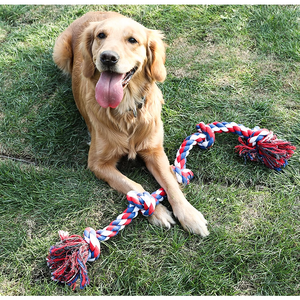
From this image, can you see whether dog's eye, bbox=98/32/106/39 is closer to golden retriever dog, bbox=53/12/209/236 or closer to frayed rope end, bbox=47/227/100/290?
golden retriever dog, bbox=53/12/209/236

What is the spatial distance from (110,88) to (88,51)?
21.5 inches

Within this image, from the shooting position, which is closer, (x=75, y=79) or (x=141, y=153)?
(x=141, y=153)

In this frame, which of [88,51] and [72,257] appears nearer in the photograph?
[72,257]

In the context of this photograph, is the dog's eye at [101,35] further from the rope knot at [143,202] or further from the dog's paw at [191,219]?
the dog's paw at [191,219]

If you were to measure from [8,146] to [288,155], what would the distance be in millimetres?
2821

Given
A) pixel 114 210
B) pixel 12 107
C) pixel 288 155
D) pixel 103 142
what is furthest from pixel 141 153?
pixel 12 107

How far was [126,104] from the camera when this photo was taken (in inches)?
120

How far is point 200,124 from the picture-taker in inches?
136

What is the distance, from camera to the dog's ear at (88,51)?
3004mm

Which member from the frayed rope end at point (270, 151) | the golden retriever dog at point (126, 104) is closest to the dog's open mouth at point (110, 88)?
the golden retriever dog at point (126, 104)

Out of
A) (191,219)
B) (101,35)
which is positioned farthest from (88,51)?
(191,219)

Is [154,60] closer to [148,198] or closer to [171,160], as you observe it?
[171,160]
